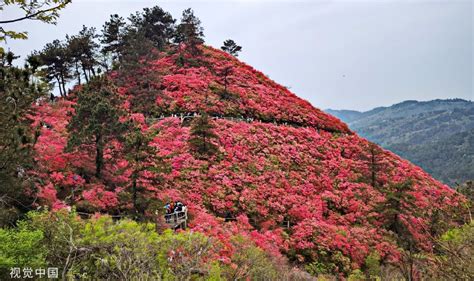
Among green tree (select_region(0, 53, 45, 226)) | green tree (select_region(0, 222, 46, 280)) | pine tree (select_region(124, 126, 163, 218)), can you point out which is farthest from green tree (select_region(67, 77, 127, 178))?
green tree (select_region(0, 222, 46, 280))

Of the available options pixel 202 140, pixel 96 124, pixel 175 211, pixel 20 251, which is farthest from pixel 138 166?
pixel 202 140

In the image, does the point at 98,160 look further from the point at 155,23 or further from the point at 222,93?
the point at 155,23

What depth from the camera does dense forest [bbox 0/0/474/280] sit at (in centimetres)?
955

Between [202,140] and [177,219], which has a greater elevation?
[202,140]

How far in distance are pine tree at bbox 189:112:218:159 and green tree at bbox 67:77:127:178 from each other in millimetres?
6607

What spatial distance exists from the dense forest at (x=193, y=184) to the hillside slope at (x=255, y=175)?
11 cm

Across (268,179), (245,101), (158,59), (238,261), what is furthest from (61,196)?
(158,59)

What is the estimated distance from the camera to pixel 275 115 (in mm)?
32844

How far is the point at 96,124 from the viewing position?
16.8m

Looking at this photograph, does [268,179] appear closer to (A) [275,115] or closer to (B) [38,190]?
(A) [275,115]

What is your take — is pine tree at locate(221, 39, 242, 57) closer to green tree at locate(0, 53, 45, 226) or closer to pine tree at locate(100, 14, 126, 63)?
pine tree at locate(100, 14, 126, 63)

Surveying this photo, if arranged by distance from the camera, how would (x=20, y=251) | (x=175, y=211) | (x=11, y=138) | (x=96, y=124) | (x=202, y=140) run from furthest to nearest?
(x=202, y=140) < (x=96, y=124) < (x=175, y=211) < (x=11, y=138) < (x=20, y=251)

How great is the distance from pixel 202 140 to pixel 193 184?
418cm

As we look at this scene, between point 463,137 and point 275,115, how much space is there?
676 ft
